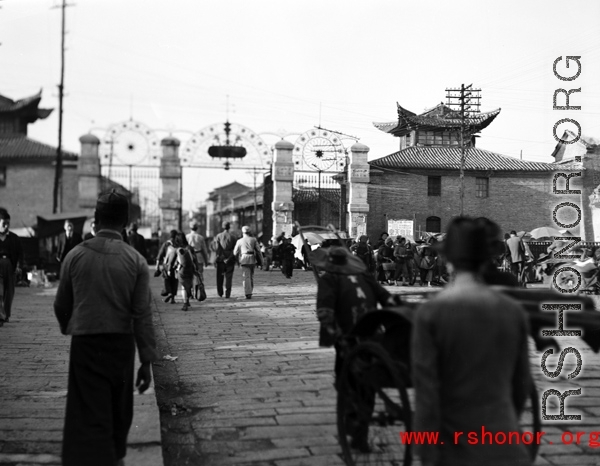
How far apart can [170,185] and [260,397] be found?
20554mm

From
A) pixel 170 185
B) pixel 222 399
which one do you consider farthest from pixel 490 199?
pixel 222 399

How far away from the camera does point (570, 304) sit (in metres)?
3.19

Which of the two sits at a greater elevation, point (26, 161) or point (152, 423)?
point (26, 161)

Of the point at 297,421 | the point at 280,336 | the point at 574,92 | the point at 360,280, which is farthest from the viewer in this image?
the point at 280,336

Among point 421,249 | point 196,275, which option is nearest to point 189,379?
point 196,275

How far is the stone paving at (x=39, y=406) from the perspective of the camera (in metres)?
4.36

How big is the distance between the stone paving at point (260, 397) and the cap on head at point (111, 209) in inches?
65.6

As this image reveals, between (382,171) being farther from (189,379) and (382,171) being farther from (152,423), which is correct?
(152,423)

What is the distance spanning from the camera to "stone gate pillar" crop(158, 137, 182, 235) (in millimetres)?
25028

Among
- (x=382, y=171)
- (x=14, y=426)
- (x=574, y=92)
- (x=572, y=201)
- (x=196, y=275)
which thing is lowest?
(x=14, y=426)

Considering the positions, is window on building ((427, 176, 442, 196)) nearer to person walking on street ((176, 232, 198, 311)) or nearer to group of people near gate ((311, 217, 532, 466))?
person walking on street ((176, 232, 198, 311))

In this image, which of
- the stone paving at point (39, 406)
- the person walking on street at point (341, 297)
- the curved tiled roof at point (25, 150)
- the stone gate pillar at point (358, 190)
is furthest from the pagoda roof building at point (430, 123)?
the curved tiled roof at point (25, 150)

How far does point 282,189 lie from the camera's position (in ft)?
84.9

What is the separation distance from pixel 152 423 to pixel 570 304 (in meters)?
3.10
